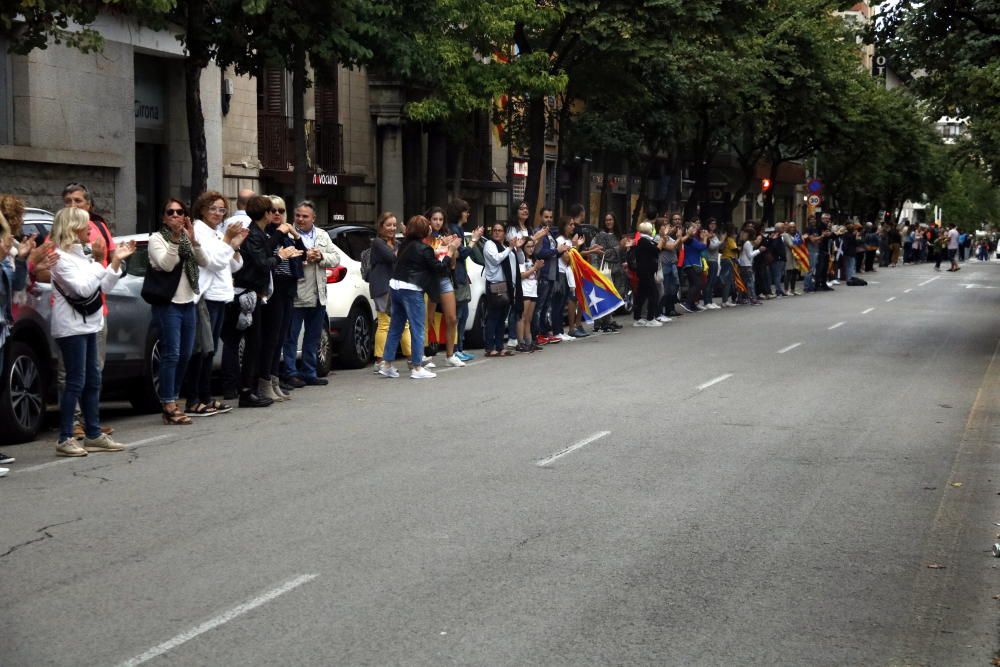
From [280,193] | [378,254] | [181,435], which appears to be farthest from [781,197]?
[181,435]

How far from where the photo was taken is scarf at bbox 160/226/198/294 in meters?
12.2

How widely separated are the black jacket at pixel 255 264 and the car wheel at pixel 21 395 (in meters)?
2.48

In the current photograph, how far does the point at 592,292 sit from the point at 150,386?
10.8 metres

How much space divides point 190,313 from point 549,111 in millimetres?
27401

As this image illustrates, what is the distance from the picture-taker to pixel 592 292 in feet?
75.0

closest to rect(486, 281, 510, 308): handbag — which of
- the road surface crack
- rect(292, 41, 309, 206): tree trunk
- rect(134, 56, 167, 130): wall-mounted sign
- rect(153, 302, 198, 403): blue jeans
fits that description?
rect(292, 41, 309, 206): tree trunk

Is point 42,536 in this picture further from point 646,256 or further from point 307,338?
point 646,256

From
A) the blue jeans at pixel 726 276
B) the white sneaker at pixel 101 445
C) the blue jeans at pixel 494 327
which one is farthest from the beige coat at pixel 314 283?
the blue jeans at pixel 726 276

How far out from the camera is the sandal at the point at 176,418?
12266mm

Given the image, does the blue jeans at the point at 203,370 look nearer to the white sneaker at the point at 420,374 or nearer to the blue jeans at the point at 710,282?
the white sneaker at the point at 420,374

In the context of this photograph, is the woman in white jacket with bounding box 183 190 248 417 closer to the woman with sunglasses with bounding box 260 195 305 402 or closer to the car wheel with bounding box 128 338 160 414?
the car wheel with bounding box 128 338 160 414

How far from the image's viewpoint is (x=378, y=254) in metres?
16.8

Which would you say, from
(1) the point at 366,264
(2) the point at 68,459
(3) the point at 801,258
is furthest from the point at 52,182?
(3) the point at 801,258

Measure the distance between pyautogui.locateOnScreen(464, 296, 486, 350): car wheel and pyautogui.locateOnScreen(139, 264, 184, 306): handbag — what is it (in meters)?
8.46
